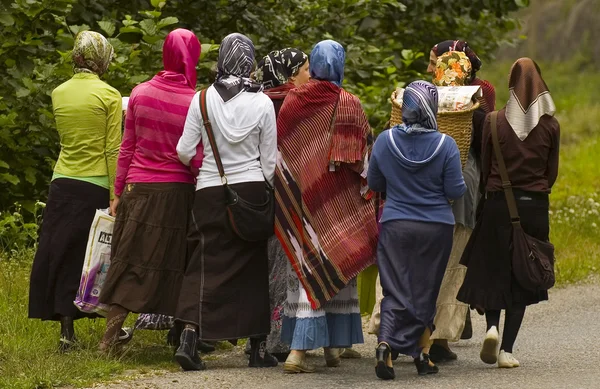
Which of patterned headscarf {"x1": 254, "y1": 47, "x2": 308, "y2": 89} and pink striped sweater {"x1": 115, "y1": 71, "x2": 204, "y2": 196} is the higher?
patterned headscarf {"x1": 254, "y1": 47, "x2": 308, "y2": 89}

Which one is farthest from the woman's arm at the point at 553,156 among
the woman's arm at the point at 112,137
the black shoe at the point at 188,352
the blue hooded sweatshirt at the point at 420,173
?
the woman's arm at the point at 112,137

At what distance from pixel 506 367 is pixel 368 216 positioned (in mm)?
1186

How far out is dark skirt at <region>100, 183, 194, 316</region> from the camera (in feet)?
24.8

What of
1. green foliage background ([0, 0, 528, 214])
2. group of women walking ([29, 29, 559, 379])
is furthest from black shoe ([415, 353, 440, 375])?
green foliage background ([0, 0, 528, 214])

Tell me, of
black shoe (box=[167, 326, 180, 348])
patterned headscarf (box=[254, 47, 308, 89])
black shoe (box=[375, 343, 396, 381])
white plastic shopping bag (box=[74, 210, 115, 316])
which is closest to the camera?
black shoe (box=[375, 343, 396, 381])

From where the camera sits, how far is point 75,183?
25.6 ft

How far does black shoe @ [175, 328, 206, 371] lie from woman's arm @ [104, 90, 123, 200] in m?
1.00

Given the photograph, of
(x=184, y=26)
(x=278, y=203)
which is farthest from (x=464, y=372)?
(x=184, y=26)

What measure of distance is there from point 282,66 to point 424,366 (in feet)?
6.47

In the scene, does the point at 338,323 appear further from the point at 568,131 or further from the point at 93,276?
the point at 568,131

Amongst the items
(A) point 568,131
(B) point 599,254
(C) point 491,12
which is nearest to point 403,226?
(B) point 599,254

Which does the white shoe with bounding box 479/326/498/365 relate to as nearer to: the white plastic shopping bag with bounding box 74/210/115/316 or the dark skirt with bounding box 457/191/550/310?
the dark skirt with bounding box 457/191/550/310

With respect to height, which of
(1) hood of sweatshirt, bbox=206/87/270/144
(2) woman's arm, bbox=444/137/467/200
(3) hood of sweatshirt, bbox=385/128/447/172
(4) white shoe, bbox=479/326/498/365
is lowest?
(4) white shoe, bbox=479/326/498/365

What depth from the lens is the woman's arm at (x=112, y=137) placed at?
25.7 ft
